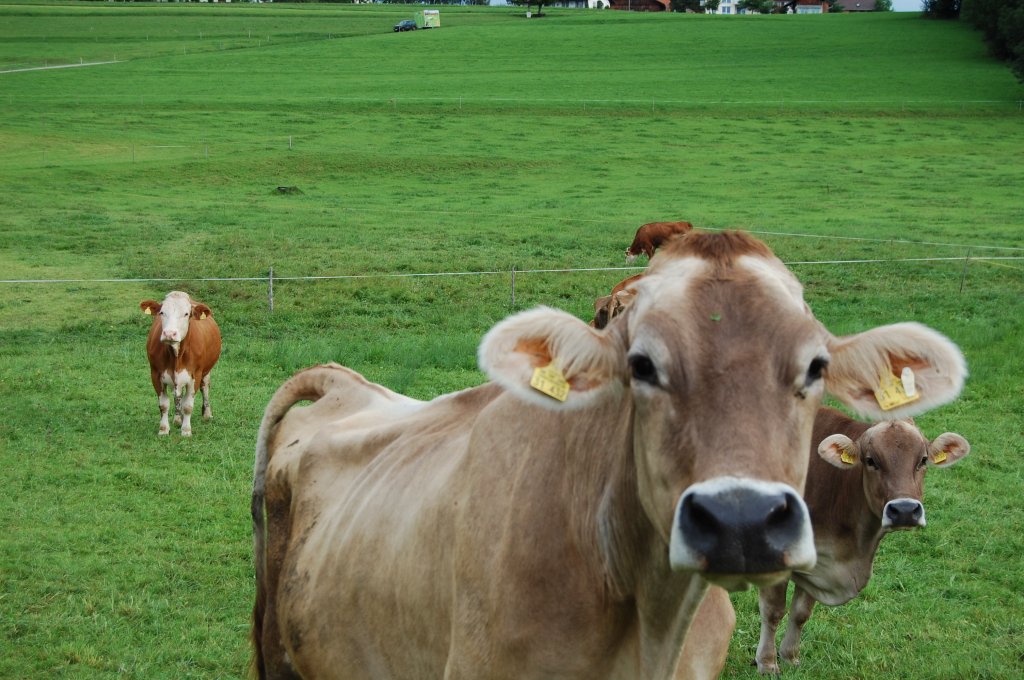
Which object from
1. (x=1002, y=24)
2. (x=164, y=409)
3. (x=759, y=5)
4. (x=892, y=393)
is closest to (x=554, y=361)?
(x=892, y=393)

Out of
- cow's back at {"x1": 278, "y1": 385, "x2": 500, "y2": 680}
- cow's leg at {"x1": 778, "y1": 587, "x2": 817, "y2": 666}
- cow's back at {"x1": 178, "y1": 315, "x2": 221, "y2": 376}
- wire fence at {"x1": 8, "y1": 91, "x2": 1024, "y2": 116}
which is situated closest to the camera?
cow's back at {"x1": 278, "y1": 385, "x2": 500, "y2": 680}

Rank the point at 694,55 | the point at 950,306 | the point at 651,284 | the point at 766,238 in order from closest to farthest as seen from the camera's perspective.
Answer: the point at 651,284
the point at 950,306
the point at 766,238
the point at 694,55

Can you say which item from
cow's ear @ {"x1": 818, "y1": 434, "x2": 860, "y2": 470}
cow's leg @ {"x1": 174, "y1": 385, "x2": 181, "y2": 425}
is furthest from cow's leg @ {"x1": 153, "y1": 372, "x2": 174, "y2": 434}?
cow's ear @ {"x1": 818, "y1": 434, "x2": 860, "y2": 470}

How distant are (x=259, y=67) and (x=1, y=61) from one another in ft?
51.9

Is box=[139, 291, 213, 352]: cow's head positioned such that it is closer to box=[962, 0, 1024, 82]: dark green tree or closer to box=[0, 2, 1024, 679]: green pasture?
box=[0, 2, 1024, 679]: green pasture

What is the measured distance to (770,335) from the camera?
2.79 meters

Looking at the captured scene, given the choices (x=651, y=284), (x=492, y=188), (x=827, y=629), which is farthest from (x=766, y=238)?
(x=651, y=284)

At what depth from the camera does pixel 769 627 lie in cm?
701

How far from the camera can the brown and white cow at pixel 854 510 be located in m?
6.86

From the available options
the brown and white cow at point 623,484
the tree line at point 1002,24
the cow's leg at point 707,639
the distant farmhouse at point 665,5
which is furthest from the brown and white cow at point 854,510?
the distant farmhouse at point 665,5

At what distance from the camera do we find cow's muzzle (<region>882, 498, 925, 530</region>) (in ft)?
21.8

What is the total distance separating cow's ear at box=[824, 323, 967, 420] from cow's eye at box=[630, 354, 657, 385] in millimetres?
608

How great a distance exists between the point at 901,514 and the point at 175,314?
8.87 m

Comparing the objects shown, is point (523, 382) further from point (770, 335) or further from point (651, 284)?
point (770, 335)
